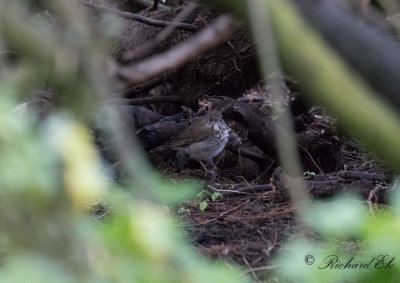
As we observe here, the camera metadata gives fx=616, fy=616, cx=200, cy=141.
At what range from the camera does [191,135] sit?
6.69 metres

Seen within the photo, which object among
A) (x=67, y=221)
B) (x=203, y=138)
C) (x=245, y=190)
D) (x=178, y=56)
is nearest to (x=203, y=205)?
(x=245, y=190)

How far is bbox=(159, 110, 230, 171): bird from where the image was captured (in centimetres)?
646

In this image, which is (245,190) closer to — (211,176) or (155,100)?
(211,176)

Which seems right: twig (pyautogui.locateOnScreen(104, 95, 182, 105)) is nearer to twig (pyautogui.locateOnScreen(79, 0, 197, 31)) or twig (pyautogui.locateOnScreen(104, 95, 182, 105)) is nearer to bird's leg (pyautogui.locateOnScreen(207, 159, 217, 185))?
bird's leg (pyautogui.locateOnScreen(207, 159, 217, 185))

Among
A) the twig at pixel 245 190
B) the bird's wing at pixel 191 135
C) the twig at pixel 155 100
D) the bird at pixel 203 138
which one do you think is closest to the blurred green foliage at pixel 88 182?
the twig at pixel 245 190

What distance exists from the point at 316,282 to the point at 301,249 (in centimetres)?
10

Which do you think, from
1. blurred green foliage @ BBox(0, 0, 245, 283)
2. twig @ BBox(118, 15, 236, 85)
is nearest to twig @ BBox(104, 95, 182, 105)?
twig @ BBox(118, 15, 236, 85)

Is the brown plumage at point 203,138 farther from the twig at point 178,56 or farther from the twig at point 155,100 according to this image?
the twig at point 178,56

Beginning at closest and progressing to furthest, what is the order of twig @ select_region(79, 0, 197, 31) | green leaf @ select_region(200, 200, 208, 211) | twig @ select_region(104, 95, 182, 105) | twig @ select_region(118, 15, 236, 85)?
twig @ select_region(118, 15, 236, 85) < twig @ select_region(79, 0, 197, 31) < green leaf @ select_region(200, 200, 208, 211) < twig @ select_region(104, 95, 182, 105)

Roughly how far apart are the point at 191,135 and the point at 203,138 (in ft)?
0.47

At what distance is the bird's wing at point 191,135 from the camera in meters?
6.55

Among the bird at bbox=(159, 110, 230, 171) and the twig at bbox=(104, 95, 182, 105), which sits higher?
the twig at bbox=(104, 95, 182, 105)

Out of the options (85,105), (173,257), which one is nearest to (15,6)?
(85,105)

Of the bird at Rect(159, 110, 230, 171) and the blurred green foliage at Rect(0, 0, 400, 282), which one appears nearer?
the blurred green foliage at Rect(0, 0, 400, 282)
